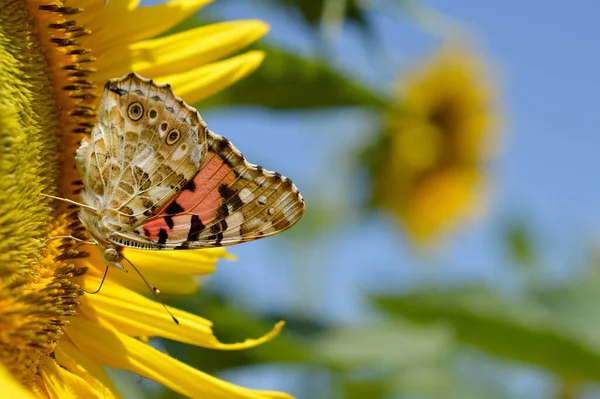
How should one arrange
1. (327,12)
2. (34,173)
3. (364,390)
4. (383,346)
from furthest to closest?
(364,390) < (383,346) < (327,12) < (34,173)

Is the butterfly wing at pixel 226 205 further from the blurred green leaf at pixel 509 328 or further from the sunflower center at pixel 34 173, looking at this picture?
the blurred green leaf at pixel 509 328

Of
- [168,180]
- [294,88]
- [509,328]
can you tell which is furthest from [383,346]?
[168,180]

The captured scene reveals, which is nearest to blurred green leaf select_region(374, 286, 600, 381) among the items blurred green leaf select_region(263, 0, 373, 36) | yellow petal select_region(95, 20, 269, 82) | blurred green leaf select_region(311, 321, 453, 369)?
blurred green leaf select_region(311, 321, 453, 369)

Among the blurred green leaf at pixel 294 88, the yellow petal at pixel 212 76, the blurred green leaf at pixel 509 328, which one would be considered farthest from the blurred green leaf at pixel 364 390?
the yellow petal at pixel 212 76

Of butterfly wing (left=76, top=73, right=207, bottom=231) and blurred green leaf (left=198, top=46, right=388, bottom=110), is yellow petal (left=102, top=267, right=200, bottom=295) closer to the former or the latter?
butterfly wing (left=76, top=73, right=207, bottom=231)

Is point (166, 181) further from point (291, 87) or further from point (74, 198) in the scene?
point (291, 87)

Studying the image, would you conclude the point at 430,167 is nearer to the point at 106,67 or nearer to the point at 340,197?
the point at 340,197

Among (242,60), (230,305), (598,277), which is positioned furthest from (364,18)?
(598,277)
